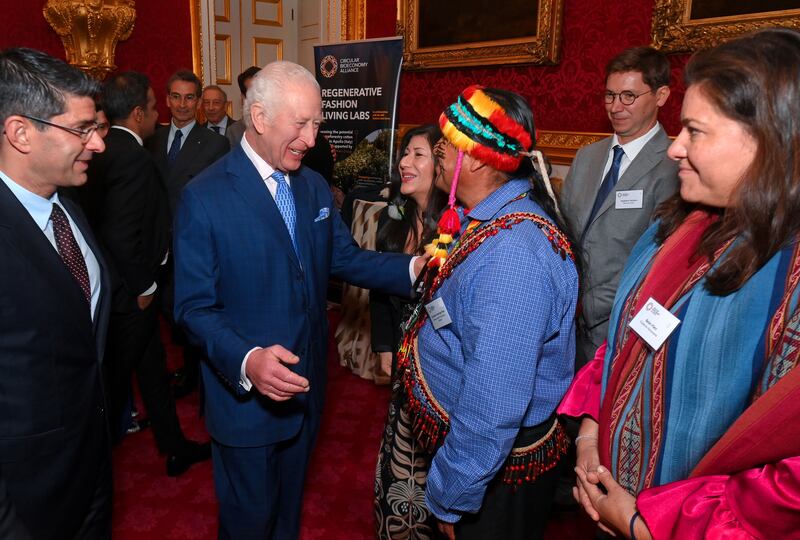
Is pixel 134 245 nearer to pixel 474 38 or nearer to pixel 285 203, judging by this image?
pixel 285 203

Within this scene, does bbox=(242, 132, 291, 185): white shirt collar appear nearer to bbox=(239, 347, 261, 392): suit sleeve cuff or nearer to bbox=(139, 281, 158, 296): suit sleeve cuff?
bbox=(239, 347, 261, 392): suit sleeve cuff

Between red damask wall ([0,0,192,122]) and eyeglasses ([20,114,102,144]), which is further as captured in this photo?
red damask wall ([0,0,192,122])

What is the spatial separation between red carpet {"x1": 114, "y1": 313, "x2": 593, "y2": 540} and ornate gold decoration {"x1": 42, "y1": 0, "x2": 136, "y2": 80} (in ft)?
13.2

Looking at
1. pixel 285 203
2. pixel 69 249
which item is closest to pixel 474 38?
pixel 285 203

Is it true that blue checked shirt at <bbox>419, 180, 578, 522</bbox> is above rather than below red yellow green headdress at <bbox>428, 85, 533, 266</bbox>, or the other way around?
below

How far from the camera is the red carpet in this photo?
2.65 meters

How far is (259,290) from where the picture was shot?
6.19 feet

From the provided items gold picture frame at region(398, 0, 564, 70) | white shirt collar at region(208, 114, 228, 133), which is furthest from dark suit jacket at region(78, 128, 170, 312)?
gold picture frame at region(398, 0, 564, 70)

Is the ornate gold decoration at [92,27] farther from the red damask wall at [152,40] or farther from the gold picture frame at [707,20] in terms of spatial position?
the gold picture frame at [707,20]

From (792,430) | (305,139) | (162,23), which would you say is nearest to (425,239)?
(305,139)

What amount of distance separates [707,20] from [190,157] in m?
3.56

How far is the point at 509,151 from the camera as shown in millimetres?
1543

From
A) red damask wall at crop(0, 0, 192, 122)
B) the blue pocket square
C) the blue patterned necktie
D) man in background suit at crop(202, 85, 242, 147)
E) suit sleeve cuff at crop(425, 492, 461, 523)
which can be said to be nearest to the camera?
suit sleeve cuff at crop(425, 492, 461, 523)

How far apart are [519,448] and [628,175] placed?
4.86 ft
